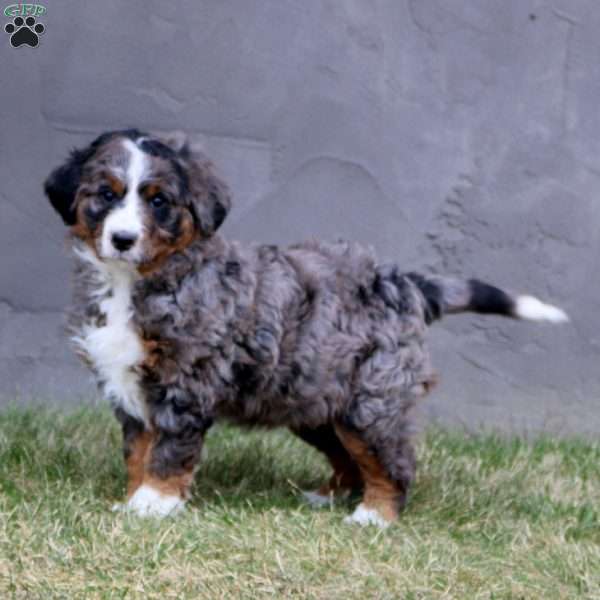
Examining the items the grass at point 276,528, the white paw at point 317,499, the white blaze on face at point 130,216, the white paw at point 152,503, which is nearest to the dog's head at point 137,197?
the white blaze on face at point 130,216

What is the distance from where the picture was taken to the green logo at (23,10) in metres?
7.05

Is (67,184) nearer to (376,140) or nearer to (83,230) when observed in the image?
(83,230)

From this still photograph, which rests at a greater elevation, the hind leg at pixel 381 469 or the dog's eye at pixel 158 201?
the dog's eye at pixel 158 201

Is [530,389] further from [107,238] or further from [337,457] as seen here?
[107,238]

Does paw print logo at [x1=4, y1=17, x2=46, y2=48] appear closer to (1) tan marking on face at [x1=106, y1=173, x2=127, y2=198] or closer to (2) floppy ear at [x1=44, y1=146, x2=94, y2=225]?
(2) floppy ear at [x1=44, y1=146, x2=94, y2=225]

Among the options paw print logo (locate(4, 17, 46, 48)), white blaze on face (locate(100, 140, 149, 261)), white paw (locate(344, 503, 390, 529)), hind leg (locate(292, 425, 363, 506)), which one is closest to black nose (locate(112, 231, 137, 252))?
white blaze on face (locate(100, 140, 149, 261))

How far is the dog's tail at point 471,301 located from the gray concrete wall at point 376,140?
1613 mm

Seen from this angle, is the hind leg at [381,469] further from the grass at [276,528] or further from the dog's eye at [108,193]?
the dog's eye at [108,193]

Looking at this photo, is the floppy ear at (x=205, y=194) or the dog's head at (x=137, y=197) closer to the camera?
the dog's head at (x=137, y=197)

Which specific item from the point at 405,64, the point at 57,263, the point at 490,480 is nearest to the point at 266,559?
the point at 490,480

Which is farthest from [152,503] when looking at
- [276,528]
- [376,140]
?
[376,140]

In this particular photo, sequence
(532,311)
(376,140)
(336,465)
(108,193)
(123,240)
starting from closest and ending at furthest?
(123,240) → (108,193) → (532,311) → (336,465) → (376,140)

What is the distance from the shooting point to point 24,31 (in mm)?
7043

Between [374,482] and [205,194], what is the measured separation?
1341 millimetres
